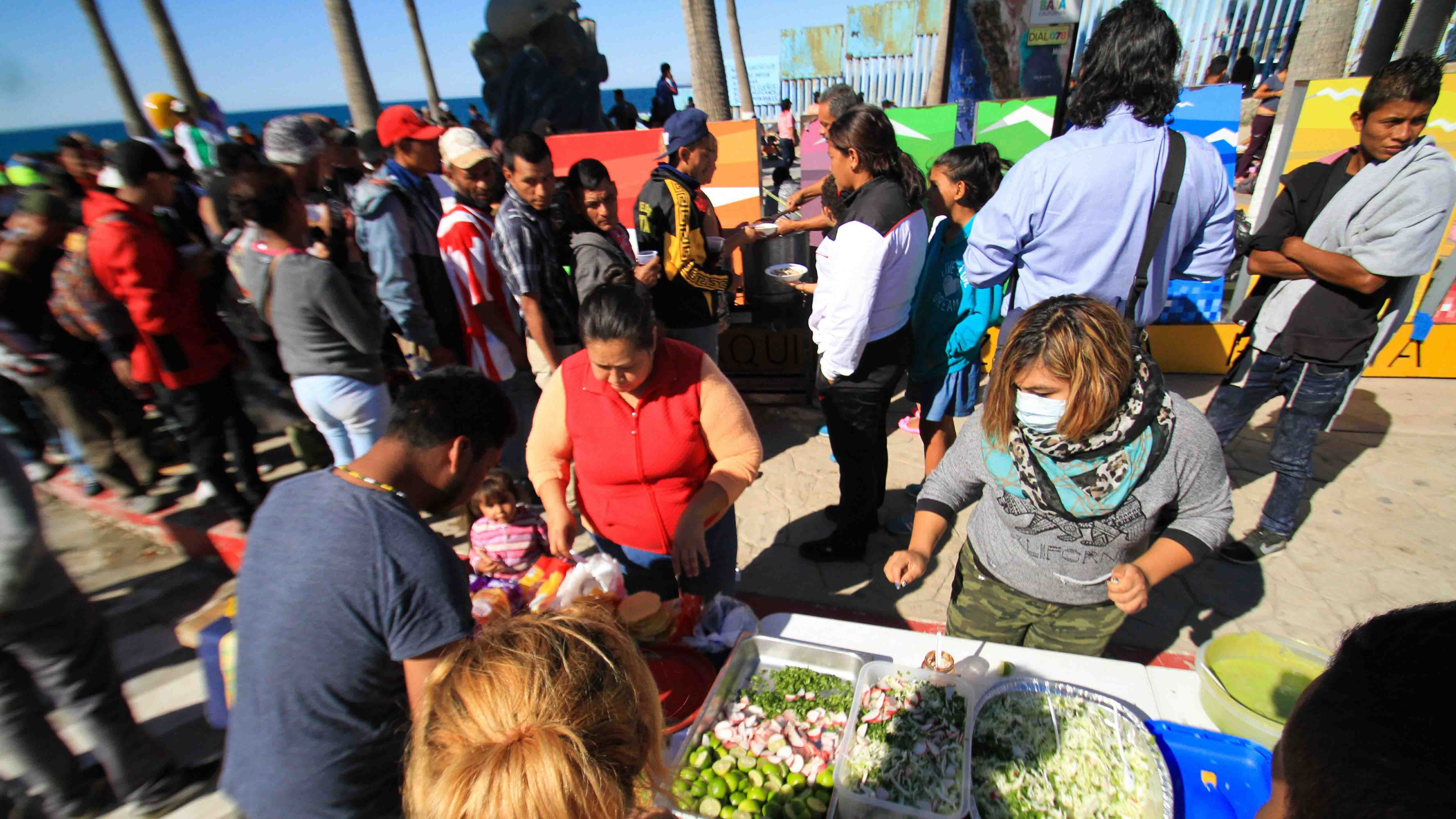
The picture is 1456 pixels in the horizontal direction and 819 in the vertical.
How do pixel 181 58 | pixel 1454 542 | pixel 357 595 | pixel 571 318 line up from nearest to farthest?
pixel 357 595, pixel 1454 542, pixel 571 318, pixel 181 58

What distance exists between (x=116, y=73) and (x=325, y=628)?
54.9ft

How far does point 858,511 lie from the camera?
3475 mm

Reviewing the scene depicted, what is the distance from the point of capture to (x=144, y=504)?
441 centimetres

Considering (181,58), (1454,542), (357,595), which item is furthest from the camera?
(181,58)

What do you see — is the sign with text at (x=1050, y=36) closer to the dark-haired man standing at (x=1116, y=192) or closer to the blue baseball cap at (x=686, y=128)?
the blue baseball cap at (x=686, y=128)

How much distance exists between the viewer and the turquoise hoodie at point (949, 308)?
3.31 m

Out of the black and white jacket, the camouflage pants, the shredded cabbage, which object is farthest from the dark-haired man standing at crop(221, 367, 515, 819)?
the black and white jacket

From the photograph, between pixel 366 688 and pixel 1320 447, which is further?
pixel 1320 447

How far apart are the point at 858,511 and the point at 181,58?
14340mm

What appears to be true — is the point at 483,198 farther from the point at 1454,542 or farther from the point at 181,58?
the point at 181,58

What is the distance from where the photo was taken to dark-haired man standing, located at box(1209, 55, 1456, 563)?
247 cm

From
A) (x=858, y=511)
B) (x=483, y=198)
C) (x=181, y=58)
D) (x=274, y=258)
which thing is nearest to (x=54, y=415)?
(x=274, y=258)

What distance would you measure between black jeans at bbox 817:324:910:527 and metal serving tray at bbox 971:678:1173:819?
162 cm

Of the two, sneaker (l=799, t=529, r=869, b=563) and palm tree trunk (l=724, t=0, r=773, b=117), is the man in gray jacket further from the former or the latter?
palm tree trunk (l=724, t=0, r=773, b=117)
